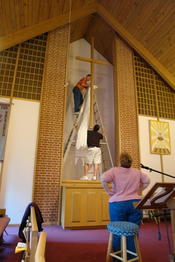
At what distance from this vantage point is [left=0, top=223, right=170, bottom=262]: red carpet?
2.44 m

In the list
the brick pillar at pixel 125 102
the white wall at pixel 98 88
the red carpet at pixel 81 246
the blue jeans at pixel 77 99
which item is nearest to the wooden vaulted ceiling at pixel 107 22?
the brick pillar at pixel 125 102

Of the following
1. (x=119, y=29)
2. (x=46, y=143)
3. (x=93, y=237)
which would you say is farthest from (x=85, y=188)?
(x=119, y=29)

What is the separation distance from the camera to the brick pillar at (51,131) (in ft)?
14.4

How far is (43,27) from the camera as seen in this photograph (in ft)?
17.3

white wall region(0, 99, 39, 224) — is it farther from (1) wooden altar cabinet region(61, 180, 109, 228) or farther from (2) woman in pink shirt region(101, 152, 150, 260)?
(2) woman in pink shirt region(101, 152, 150, 260)

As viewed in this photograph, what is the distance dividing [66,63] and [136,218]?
14.5 feet

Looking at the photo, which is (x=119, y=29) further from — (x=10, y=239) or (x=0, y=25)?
(x=10, y=239)

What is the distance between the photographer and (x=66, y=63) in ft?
17.7

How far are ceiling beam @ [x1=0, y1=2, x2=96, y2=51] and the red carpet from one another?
425 cm

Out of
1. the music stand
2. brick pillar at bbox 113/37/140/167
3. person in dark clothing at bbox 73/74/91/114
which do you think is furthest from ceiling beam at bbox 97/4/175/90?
the music stand

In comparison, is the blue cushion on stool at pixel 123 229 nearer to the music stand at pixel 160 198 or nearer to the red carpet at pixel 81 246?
the music stand at pixel 160 198

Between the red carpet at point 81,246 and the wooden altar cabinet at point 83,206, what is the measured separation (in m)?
0.20

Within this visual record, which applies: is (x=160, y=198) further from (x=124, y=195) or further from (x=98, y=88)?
A: (x=98, y=88)

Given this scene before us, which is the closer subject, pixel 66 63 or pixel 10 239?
pixel 10 239
